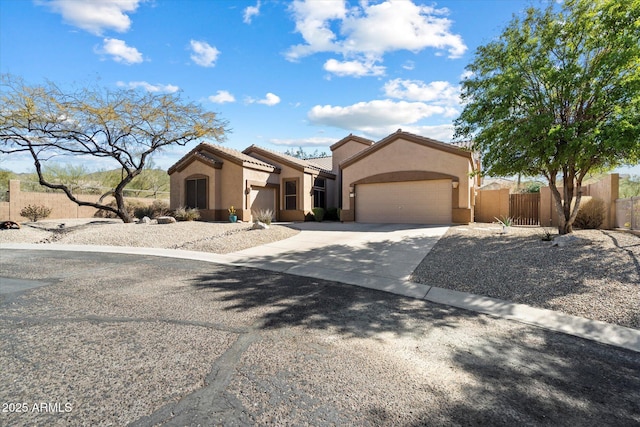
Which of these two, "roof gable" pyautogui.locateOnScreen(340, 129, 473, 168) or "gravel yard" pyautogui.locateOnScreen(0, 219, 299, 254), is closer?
"gravel yard" pyautogui.locateOnScreen(0, 219, 299, 254)

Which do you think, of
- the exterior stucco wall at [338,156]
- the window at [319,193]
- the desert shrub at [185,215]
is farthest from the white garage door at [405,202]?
the desert shrub at [185,215]

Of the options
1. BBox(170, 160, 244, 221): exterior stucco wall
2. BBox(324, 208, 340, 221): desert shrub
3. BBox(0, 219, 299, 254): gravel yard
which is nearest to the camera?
BBox(0, 219, 299, 254): gravel yard

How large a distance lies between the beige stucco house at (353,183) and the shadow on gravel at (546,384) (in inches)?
531

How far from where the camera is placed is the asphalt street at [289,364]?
275cm

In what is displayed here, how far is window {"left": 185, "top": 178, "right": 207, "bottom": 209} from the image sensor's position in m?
20.9

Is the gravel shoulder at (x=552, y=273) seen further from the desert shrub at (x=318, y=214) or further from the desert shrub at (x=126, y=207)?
the desert shrub at (x=126, y=207)

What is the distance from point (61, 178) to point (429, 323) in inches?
1477

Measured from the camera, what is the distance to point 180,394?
116 inches

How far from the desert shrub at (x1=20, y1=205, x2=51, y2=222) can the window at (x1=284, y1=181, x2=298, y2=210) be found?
17.3 m

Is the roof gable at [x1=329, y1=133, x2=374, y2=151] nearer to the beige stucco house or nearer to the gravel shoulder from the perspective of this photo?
the beige stucco house

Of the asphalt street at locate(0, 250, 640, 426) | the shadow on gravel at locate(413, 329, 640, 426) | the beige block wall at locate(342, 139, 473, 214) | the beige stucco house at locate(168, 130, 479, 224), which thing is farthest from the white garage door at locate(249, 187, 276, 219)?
the shadow on gravel at locate(413, 329, 640, 426)

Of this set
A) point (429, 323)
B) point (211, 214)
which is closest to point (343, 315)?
point (429, 323)

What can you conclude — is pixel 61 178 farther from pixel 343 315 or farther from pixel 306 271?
pixel 343 315

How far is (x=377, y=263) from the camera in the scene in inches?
350
